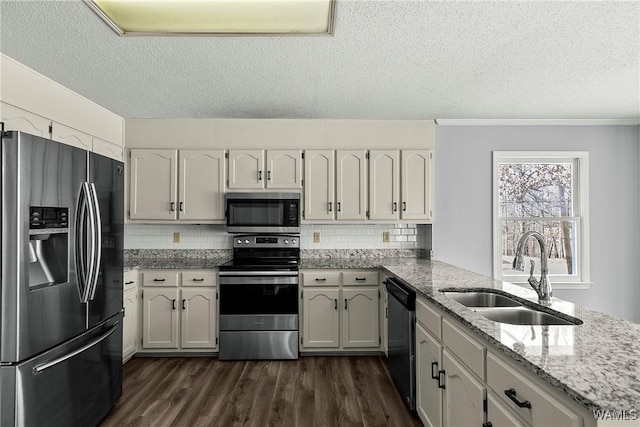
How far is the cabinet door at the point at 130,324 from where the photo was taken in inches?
132

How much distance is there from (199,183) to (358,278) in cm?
187

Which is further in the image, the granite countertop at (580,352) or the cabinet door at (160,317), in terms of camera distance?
the cabinet door at (160,317)

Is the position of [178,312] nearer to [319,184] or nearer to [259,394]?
[259,394]

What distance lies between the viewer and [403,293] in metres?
2.54

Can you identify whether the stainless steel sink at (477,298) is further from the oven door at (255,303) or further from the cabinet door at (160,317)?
the cabinet door at (160,317)

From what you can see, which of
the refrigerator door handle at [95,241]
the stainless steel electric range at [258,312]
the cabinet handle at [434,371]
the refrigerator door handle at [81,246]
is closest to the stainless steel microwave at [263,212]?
the stainless steel electric range at [258,312]

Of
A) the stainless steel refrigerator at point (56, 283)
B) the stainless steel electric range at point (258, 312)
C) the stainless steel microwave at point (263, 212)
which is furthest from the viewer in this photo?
the stainless steel microwave at point (263, 212)

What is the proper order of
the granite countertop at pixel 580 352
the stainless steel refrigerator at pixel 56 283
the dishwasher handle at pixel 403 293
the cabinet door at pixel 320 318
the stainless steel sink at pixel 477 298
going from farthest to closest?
the cabinet door at pixel 320 318, the dishwasher handle at pixel 403 293, the stainless steel sink at pixel 477 298, the stainless steel refrigerator at pixel 56 283, the granite countertop at pixel 580 352

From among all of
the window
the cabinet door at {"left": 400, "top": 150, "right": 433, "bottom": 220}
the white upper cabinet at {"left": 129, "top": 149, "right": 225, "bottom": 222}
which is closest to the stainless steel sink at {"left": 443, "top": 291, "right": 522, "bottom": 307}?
the cabinet door at {"left": 400, "top": 150, "right": 433, "bottom": 220}

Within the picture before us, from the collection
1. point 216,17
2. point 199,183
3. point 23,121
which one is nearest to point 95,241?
point 23,121

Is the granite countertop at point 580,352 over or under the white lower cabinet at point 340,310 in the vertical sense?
over

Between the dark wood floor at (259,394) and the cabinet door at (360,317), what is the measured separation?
16cm

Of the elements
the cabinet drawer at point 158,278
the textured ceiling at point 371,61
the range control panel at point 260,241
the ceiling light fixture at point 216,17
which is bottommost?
the cabinet drawer at point 158,278

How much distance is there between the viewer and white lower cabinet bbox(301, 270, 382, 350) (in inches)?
142
